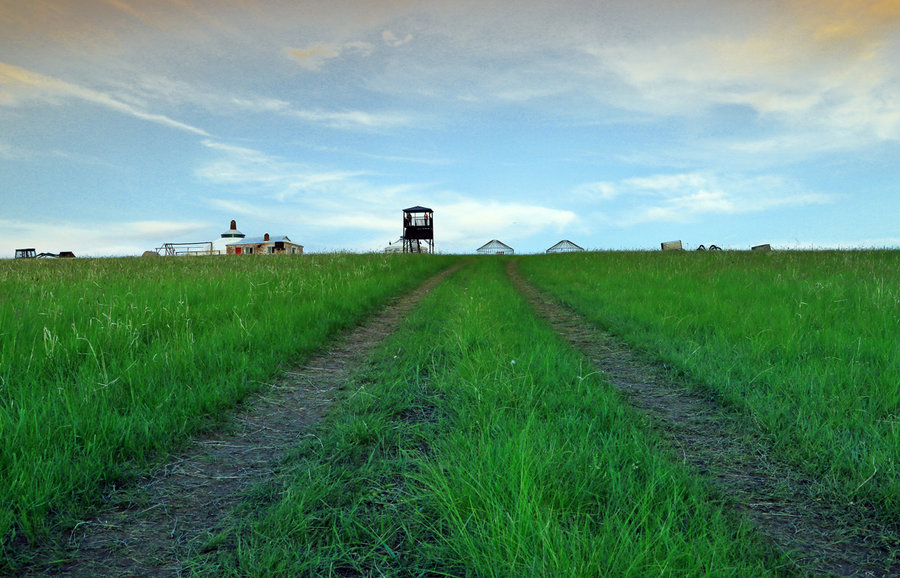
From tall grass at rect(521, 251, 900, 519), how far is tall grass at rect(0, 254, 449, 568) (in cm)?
495

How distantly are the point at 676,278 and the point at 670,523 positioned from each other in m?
11.4

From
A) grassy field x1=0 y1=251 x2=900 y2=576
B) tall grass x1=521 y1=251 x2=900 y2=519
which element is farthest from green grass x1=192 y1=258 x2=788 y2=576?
tall grass x1=521 y1=251 x2=900 y2=519

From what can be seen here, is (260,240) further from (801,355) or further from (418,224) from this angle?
(801,355)

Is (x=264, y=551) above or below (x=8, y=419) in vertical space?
below

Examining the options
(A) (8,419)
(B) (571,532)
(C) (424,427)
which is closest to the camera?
(B) (571,532)

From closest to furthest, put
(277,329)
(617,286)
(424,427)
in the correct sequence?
1. (424,427)
2. (277,329)
3. (617,286)

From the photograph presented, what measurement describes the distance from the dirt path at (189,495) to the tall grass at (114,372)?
0.23 m

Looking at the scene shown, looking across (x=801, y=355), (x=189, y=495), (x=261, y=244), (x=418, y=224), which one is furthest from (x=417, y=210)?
(x=189, y=495)

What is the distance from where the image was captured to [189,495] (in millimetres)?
2871

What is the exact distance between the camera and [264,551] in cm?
219

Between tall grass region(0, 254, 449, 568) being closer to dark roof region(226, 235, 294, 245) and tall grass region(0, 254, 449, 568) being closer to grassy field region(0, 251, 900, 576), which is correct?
grassy field region(0, 251, 900, 576)

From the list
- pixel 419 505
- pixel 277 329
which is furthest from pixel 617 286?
pixel 419 505

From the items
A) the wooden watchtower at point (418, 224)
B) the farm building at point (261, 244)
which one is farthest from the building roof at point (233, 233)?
the wooden watchtower at point (418, 224)

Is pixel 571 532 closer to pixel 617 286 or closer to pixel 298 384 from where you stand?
pixel 298 384
